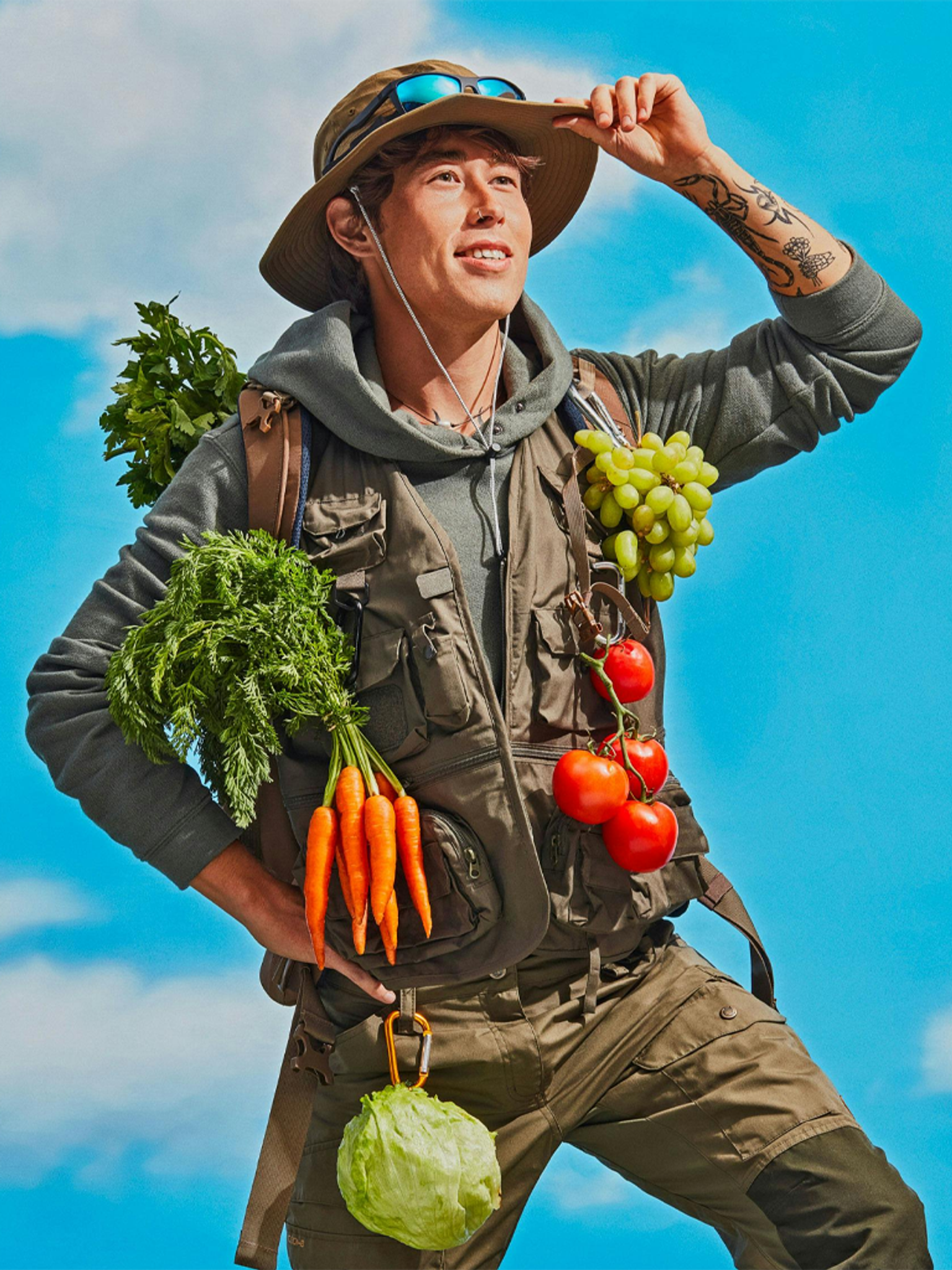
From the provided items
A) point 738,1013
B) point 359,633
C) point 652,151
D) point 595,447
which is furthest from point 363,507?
point 738,1013

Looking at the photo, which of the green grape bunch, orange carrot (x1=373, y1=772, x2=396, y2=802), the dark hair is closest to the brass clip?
the green grape bunch

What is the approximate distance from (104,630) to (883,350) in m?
1.83

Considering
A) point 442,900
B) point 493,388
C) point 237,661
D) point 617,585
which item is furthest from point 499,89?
point 442,900

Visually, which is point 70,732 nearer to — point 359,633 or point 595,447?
point 359,633

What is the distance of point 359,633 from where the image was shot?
3295 mm

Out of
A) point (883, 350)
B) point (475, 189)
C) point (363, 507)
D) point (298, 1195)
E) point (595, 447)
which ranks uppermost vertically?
point (883, 350)

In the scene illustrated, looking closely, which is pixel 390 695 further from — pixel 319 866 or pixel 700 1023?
pixel 700 1023

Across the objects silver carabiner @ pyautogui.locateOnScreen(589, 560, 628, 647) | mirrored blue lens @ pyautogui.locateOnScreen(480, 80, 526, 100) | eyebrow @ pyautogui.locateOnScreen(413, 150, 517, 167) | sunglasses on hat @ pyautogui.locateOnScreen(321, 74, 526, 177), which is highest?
mirrored blue lens @ pyautogui.locateOnScreen(480, 80, 526, 100)

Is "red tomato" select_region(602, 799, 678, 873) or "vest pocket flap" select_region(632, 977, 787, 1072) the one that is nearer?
"red tomato" select_region(602, 799, 678, 873)

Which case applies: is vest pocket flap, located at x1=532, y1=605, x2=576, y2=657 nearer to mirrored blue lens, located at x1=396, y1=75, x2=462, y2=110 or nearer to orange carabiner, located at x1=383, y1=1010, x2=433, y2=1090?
orange carabiner, located at x1=383, y1=1010, x2=433, y2=1090

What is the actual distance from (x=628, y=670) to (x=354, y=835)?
659 millimetres

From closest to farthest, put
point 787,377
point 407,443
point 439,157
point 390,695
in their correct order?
point 390,695, point 407,443, point 439,157, point 787,377

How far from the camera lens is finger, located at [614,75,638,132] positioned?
11.4ft

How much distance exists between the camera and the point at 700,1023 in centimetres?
341
